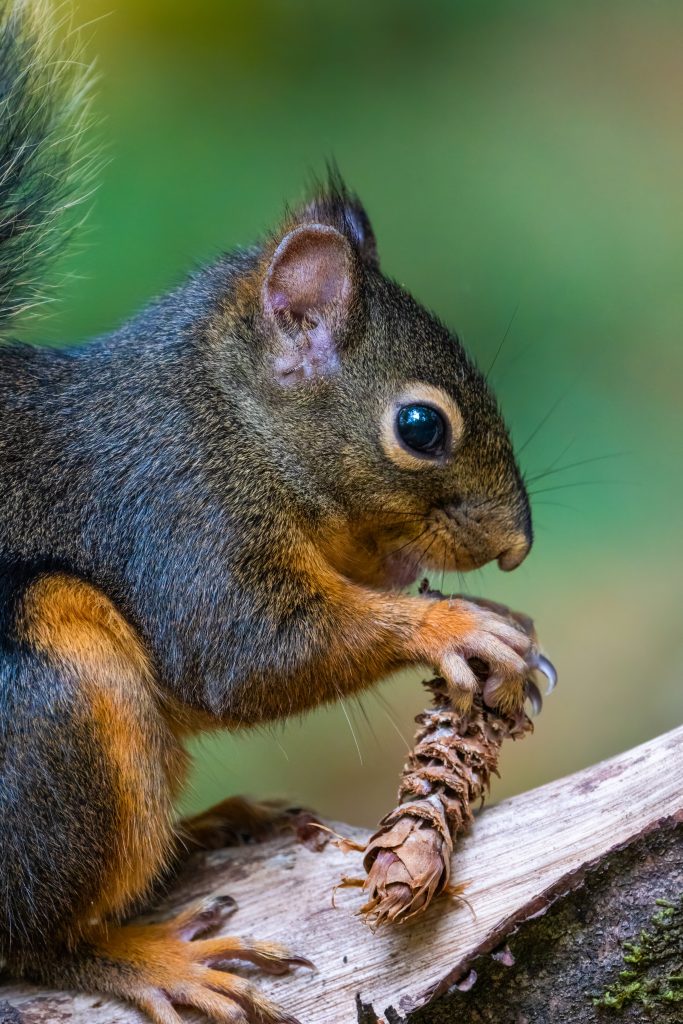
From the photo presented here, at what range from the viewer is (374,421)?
2.17 m

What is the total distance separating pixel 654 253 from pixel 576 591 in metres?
1.30

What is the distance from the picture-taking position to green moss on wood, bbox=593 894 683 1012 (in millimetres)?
1644

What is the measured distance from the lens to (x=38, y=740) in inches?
71.6

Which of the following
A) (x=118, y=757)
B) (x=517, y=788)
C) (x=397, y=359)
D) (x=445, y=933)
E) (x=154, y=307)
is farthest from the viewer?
(x=517, y=788)

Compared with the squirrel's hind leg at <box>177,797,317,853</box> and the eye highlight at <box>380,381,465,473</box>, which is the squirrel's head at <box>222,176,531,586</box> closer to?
the eye highlight at <box>380,381,465,473</box>

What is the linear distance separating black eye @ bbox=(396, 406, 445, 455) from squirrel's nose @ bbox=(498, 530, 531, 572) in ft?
0.80

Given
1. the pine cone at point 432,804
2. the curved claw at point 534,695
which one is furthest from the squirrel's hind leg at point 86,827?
the curved claw at point 534,695

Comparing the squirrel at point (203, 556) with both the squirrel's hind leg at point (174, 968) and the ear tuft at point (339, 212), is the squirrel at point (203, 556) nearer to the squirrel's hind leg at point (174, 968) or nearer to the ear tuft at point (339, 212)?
the squirrel's hind leg at point (174, 968)

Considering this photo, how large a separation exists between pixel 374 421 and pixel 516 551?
393 millimetres

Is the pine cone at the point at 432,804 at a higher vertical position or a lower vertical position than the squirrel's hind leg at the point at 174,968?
higher

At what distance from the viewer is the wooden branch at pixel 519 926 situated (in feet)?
5.44

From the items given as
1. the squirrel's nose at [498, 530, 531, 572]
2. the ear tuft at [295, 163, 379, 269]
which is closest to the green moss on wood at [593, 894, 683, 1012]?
the squirrel's nose at [498, 530, 531, 572]

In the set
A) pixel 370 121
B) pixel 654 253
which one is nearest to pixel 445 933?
pixel 654 253

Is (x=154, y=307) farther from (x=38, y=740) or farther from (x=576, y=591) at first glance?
(x=576, y=591)
